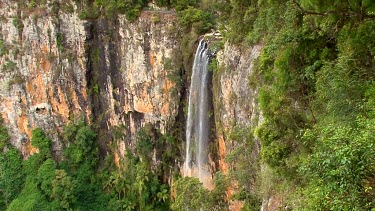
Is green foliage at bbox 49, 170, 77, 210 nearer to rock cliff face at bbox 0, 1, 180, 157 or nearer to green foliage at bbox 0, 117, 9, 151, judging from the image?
rock cliff face at bbox 0, 1, 180, 157

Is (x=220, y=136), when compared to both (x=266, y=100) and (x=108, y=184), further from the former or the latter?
(x=108, y=184)

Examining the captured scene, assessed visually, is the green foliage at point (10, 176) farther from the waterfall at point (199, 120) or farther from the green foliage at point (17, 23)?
the waterfall at point (199, 120)

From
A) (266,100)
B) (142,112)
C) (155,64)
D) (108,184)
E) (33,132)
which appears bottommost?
(108,184)

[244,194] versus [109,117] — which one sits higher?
[244,194]

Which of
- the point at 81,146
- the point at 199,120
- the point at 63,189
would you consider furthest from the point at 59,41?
the point at 199,120

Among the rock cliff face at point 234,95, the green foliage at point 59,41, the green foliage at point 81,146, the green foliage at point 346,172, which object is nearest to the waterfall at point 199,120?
the rock cliff face at point 234,95

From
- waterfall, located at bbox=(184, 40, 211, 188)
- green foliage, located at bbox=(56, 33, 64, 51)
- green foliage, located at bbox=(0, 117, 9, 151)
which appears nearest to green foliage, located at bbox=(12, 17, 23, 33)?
green foliage, located at bbox=(56, 33, 64, 51)

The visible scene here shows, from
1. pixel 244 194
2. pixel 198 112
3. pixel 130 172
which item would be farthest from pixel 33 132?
pixel 244 194
